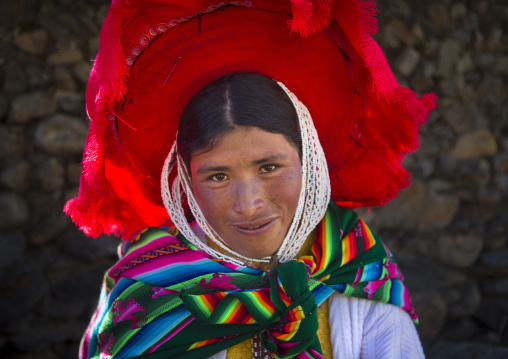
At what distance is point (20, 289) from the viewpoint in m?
2.43

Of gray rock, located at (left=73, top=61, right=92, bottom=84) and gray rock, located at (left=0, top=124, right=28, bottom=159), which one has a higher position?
gray rock, located at (left=73, top=61, right=92, bottom=84)

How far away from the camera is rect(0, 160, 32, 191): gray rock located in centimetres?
238

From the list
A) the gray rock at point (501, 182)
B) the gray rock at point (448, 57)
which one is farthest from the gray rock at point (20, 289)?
the gray rock at point (501, 182)

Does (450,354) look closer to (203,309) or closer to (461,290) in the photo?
(461,290)

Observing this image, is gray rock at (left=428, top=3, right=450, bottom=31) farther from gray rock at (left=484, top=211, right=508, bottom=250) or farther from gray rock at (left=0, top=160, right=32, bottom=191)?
gray rock at (left=0, top=160, right=32, bottom=191)

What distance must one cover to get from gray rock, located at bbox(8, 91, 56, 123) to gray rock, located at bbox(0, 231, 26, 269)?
2.00 ft

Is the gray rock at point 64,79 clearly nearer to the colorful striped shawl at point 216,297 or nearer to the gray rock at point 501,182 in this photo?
the colorful striped shawl at point 216,297

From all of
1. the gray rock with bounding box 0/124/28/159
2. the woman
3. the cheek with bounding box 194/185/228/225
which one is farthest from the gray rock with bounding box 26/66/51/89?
the cheek with bounding box 194/185/228/225

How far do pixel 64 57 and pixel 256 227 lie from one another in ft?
5.48

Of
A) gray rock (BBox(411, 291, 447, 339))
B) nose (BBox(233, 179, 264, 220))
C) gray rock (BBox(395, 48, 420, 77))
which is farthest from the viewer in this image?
gray rock (BBox(411, 291, 447, 339))

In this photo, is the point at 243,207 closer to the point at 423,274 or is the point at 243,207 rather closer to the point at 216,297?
the point at 216,297

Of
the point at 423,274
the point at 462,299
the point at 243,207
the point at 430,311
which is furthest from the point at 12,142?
the point at 462,299

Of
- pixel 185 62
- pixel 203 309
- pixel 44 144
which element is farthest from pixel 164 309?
pixel 44 144

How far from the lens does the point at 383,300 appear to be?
4.93ft
